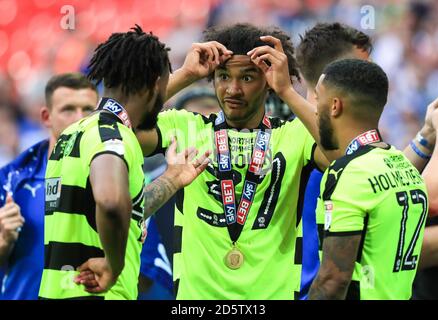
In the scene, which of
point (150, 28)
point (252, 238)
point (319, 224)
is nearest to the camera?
point (319, 224)

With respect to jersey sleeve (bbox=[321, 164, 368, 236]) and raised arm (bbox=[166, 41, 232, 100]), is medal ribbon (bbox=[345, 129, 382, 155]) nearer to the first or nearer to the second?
jersey sleeve (bbox=[321, 164, 368, 236])

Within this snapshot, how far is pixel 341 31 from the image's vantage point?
664 centimetres

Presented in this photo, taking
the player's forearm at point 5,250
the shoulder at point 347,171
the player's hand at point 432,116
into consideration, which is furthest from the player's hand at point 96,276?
the player's forearm at point 5,250

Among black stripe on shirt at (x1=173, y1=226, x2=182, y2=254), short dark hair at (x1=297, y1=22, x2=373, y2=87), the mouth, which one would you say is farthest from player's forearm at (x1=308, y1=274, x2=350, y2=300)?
short dark hair at (x1=297, y1=22, x2=373, y2=87)

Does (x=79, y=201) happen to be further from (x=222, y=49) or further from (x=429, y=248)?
(x=429, y=248)

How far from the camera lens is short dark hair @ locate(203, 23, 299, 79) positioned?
19.8 ft

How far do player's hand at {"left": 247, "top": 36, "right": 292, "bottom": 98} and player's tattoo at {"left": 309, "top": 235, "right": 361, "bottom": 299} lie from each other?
1.52 metres

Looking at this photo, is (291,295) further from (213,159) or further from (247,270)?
(213,159)

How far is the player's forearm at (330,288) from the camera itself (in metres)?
4.47

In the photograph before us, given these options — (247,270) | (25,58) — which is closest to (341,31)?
(247,270)

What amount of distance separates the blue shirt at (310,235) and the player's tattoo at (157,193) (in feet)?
4.26

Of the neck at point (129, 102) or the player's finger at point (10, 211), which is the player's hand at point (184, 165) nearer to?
the neck at point (129, 102)
